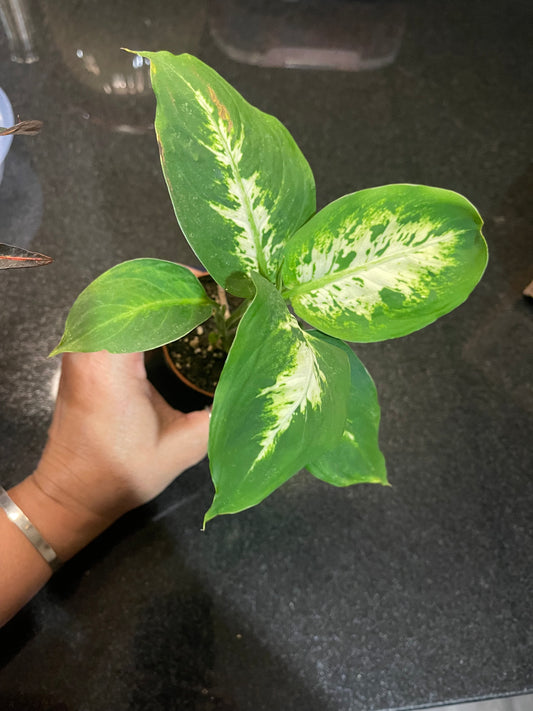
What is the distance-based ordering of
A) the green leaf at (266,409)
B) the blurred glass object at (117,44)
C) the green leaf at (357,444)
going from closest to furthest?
the green leaf at (266,409), the green leaf at (357,444), the blurred glass object at (117,44)

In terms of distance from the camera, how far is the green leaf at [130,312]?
38 centimetres

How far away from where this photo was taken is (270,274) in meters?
0.42

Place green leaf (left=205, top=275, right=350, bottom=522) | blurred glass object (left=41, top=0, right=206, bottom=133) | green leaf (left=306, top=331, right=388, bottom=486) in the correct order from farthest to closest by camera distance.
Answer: blurred glass object (left=41, top=0, right=206, bottom=133), green leaf (left=306, top=331, right=388, bottom=486), green leaf (left=205, top=275, right=350, bottom=522)

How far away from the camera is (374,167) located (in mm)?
822

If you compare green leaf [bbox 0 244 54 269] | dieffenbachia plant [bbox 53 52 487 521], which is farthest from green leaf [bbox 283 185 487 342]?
green leaf [bbox 0 244 54 269]

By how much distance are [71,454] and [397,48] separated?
2.67 ft

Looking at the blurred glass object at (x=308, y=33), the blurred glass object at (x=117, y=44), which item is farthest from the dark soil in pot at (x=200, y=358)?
the blurred glass object at (x=308, y=33)

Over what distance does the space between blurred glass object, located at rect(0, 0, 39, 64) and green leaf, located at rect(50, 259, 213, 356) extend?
2.05ft

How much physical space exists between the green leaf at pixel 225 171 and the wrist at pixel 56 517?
307 millimetres

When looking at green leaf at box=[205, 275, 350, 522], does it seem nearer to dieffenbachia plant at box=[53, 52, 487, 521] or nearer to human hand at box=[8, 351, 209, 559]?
dieffenbachia plant at box=[53, 52, 487, 521]

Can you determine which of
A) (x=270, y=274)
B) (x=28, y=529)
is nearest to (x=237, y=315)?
(x=270, y=274)

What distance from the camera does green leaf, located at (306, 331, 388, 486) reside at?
18.3 inches

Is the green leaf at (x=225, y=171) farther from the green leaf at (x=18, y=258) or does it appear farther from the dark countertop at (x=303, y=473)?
the dark countertop at (x=303, y=473)

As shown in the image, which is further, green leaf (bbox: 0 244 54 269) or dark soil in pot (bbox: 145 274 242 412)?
dark soil in pot (bbox: 145 274 242 412)
